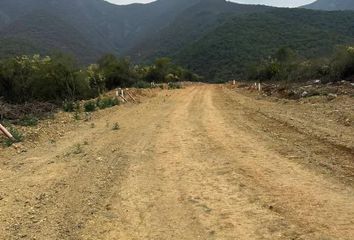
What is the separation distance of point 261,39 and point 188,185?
276 ft

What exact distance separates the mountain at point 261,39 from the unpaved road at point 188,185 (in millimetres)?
63707

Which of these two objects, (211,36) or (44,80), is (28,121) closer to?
(44,80)

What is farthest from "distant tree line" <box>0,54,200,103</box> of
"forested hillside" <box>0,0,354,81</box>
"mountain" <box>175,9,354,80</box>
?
"mountain" <box>175,9,354,80</box>

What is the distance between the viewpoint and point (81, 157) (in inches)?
406

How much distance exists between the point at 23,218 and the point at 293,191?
3.82m

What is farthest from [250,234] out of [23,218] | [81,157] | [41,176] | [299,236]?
[81,157]

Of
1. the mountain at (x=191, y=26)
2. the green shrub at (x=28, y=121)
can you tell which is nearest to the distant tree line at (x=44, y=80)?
the green shrub at (x=28, y=121)

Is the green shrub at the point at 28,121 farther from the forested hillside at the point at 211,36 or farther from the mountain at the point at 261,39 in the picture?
the mountain at the point at 261,39

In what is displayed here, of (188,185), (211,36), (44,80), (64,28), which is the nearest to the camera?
(188,185)

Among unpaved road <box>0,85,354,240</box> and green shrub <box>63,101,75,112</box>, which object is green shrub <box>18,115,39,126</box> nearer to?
unpaved road <box>0,85,354,240</box>

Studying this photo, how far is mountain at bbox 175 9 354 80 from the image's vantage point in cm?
7981

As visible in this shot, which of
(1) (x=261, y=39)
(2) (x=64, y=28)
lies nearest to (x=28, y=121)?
(1) (x=261, y=39)

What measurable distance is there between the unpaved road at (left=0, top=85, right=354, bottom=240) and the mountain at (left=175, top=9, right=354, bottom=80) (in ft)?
209

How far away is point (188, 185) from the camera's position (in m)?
7.42
